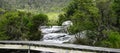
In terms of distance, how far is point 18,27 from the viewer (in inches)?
1475

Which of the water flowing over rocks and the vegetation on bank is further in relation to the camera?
the water flowing over rocks

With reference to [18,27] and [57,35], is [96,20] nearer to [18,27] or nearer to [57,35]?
[57,35]

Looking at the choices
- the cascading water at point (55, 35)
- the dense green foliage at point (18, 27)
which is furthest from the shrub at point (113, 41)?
the dense green foliage at point (18, 27)

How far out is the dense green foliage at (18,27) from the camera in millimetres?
36062

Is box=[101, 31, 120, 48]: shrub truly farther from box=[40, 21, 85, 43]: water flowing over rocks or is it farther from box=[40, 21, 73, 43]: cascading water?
box=[40, 21, 73, 43]: cascading water

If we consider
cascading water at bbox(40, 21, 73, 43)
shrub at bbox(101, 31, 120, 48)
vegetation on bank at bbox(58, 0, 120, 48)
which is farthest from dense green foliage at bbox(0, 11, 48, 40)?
shrub at bbox(101, 31, 120, 48)

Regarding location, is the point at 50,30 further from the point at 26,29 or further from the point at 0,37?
the point at 0,37

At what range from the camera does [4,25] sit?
36.2 metres

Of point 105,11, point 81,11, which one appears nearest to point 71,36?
point 81,11

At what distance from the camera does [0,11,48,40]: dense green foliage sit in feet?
118

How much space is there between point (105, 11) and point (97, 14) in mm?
2554

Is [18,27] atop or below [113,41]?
atop

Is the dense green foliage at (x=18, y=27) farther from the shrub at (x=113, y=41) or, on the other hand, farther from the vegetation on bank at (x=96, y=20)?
the shrub at (x=113, y=41)

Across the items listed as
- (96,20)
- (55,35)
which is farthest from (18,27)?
(96,20)
